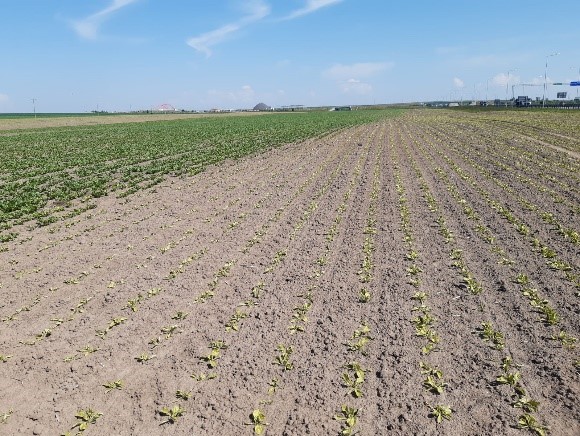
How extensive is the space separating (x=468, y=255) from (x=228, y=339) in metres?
6.33

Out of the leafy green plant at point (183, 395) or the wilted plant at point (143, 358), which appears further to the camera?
the wilted plant at point (143, 358)

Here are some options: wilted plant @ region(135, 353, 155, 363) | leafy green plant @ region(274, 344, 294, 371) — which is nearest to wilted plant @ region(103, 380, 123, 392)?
wilted plant @ region(135, 353, 155, 363)

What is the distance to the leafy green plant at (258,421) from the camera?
16.6ft

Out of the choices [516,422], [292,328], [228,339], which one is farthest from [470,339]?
[228,339]

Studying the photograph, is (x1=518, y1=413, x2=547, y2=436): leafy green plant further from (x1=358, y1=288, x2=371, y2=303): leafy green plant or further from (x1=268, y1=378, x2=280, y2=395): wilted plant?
(x1=358, y1=288, x2=371, y2=303): leafy green plant

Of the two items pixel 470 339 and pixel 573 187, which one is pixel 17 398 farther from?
pixel 573 187

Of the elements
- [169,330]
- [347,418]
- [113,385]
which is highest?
[169,330]

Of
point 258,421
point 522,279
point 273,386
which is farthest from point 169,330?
point 522,279

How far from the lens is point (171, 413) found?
540 cm

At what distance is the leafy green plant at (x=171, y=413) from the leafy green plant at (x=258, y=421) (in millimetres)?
910

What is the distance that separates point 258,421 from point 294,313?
2736 mm

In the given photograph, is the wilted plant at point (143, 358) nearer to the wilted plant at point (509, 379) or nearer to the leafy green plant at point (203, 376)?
the leafy green plant at point (203, 376)

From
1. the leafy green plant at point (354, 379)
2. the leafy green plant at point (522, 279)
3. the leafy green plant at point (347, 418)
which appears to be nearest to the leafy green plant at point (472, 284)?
the leafy green plant at point (522, 279)

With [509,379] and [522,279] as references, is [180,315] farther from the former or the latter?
[522,279]
